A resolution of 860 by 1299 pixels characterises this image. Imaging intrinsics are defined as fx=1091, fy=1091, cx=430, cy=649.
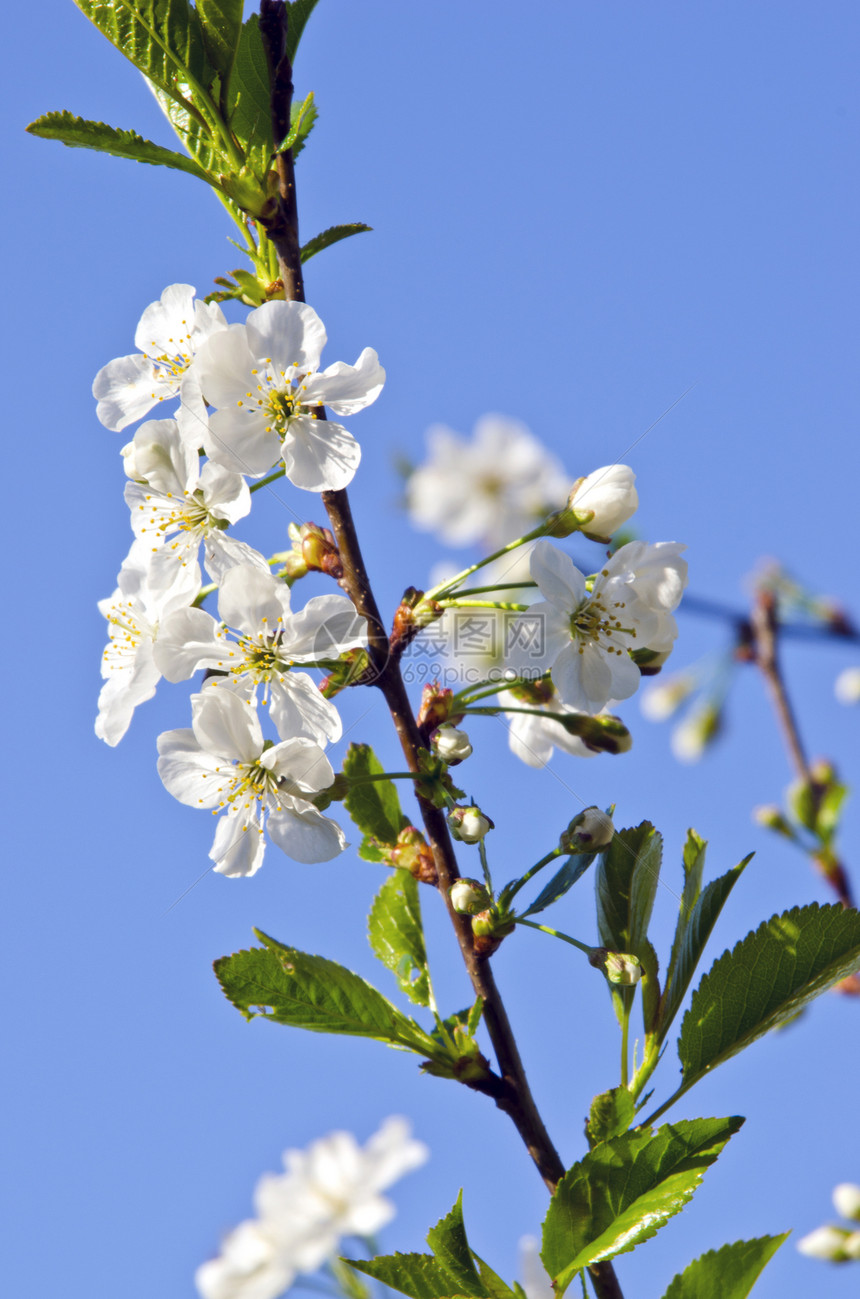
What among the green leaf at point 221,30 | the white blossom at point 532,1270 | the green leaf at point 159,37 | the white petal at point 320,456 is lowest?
the white blossom at point 532,1270

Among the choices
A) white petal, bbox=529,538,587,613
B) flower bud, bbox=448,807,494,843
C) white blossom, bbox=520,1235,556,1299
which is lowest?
white blossom, bbox=520,1235,556,1299

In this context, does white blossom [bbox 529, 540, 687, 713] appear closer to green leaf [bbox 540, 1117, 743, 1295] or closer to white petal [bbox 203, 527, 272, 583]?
white petal [bbox 203, 527, 272, 583]

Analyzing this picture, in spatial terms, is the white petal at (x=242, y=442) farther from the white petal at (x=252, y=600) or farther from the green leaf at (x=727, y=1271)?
the green leaf at (x=727, y=1271)

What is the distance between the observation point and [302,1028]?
1.70m

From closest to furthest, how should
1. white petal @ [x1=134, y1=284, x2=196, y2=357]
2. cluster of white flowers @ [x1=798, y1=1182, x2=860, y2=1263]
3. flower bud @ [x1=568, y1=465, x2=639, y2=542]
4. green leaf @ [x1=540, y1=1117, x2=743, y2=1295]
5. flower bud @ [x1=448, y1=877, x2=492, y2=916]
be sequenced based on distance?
green leaf @ [x1=540, y1=1117, x2=743, y2=1295]
flower bud @ [x1=448, y1=877, x2=492, y2=916]
flower bud @ [x1=568, y1=465, x2=639, y2=542]
white petal @ [x1=134, y1=284, x2=196, y2=357]
cluster of white flowers @ [x1=798, y1=1182, x2=860, y2=1263]

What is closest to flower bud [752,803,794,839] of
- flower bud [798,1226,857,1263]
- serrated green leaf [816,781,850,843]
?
serrated green leaf [816,781,850,843]

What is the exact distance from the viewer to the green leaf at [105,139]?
1.81 m

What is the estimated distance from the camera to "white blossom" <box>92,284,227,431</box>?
2.14m

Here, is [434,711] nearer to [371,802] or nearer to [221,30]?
[371,802]

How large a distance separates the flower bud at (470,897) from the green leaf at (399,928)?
30 centimetres

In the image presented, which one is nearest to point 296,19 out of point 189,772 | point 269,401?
point 269,401

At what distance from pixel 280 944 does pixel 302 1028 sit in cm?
14

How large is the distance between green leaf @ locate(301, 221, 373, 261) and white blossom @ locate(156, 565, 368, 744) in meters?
0.56

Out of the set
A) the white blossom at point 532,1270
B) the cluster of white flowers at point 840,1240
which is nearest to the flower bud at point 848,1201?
the cluster of white flowers at point 840,1240
